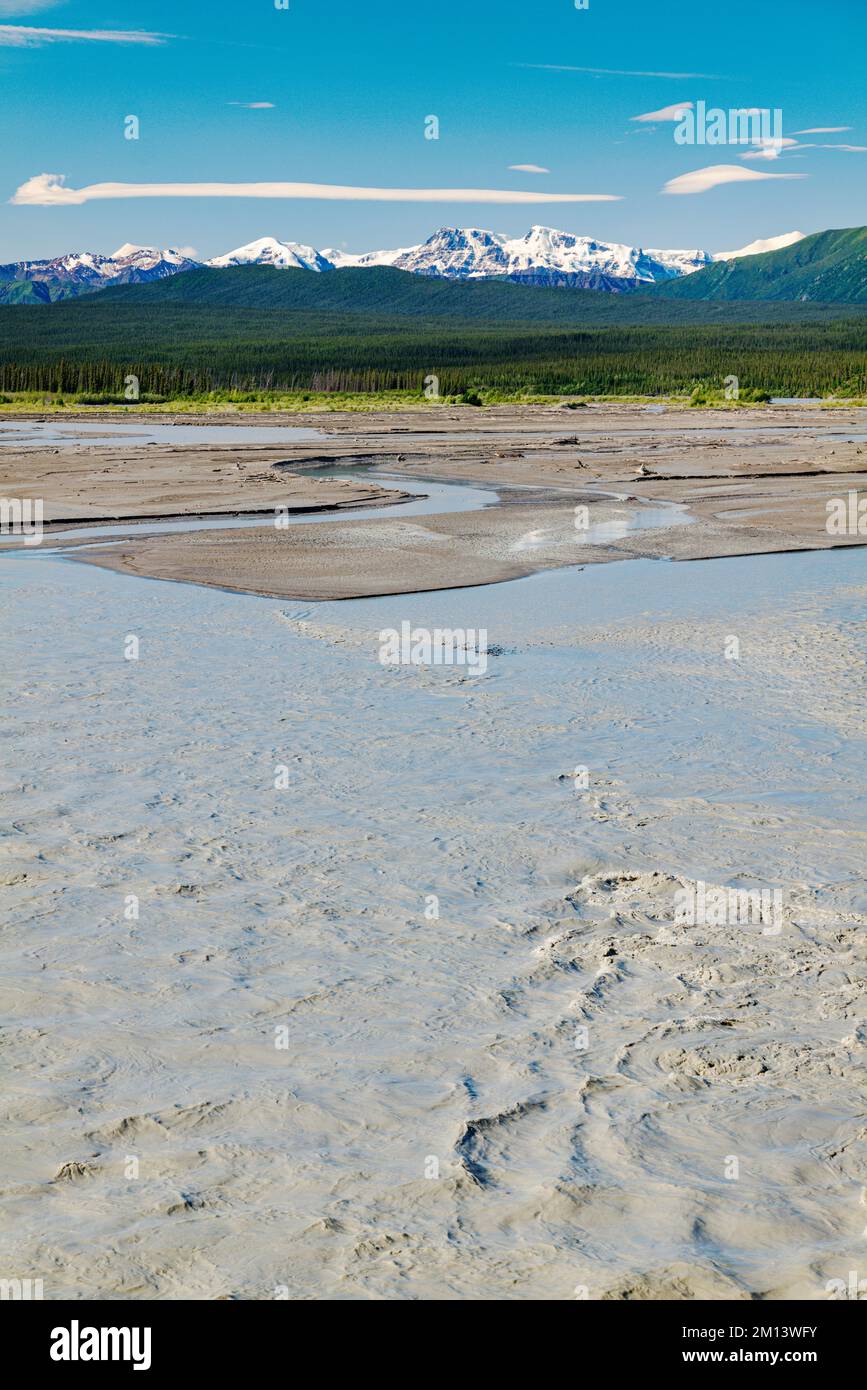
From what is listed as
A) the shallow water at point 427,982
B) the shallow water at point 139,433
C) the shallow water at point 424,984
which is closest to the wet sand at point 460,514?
the shallow water at point 139,433

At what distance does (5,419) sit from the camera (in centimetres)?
6669

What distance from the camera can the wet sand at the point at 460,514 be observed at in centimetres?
1942

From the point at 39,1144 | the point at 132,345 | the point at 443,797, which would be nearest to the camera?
the point at 39,1144

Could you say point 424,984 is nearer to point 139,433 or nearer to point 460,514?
point 460,514

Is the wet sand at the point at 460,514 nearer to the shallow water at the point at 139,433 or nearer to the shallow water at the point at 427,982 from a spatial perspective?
the shallow water at the point at 139,433

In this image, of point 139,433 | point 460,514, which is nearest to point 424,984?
point 460,514

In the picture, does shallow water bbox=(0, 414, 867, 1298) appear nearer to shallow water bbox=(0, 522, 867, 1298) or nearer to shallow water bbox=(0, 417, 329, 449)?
shallow water bbox=(0, 522, 867, 1298)

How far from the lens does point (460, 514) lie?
25266 millimetres

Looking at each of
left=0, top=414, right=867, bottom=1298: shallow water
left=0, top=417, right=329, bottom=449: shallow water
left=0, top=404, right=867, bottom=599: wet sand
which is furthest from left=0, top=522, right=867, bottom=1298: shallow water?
left=0, top=417, right=329, bottom=449: shallow water

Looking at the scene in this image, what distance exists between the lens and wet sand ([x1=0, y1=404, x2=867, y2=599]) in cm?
1942
